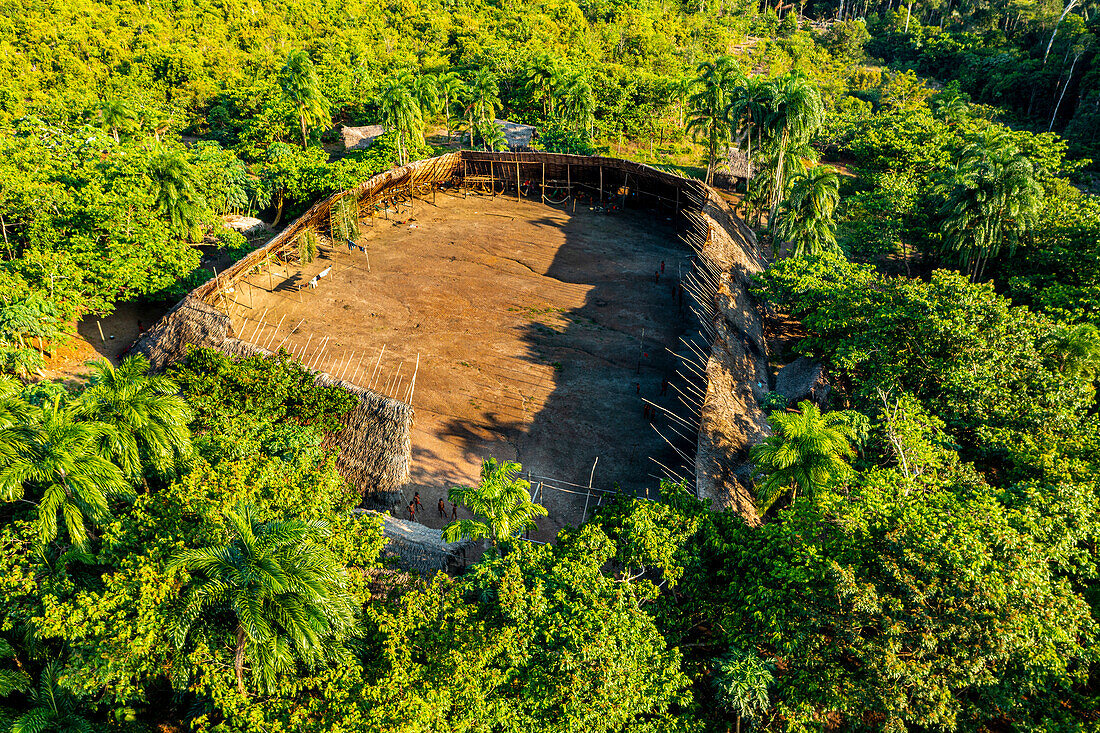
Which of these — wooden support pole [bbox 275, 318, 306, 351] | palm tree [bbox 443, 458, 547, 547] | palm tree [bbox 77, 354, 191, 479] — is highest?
palm tree [bbox 77, 354, 191, 479]

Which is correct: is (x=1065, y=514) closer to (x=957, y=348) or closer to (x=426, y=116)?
(x=957, y=348)

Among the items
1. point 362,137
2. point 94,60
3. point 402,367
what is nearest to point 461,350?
point 402,367

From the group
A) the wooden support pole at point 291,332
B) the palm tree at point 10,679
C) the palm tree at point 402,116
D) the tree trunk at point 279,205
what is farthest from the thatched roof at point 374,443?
the palm tree at point 402,116

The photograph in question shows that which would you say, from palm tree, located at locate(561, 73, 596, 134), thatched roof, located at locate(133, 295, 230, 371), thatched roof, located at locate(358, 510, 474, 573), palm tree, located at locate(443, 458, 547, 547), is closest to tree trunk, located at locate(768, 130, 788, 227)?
palm tree, located at locate(561, 73, 596, 134)

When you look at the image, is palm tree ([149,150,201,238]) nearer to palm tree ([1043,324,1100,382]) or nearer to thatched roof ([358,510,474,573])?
thatched roof ([358,510,474,573])

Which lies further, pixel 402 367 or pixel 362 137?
pixel 362 137

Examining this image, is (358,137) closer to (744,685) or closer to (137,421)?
(137,421)

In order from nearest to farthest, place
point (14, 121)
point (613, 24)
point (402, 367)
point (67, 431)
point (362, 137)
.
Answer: point (67, 431)
point (402, 367)
point (14, 121)
point (362, 137)
point (613, 24)
